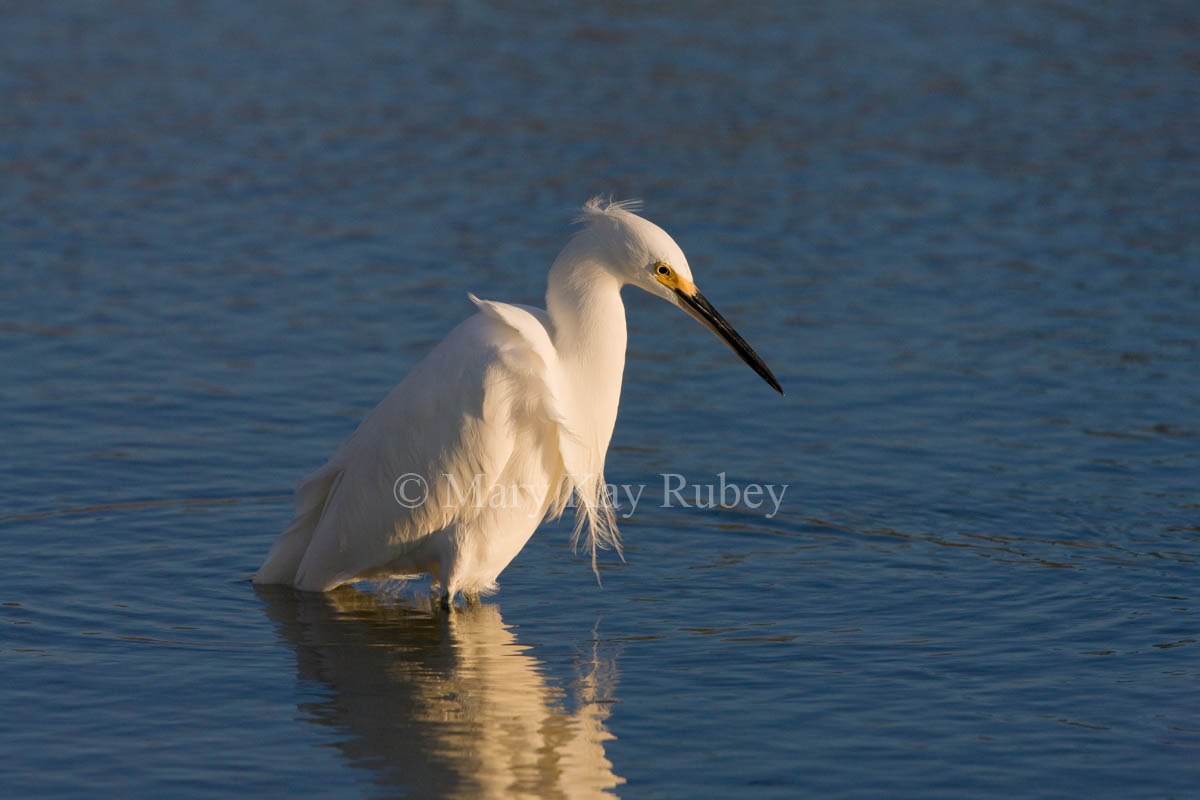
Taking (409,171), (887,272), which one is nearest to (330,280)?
(409,171)

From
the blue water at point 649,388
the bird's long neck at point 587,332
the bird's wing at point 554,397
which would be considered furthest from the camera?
the bird's long neck at point 587,332

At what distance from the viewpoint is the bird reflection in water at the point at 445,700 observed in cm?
536

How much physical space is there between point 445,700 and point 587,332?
5.26 ft

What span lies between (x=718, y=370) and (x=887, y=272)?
85.7 inches

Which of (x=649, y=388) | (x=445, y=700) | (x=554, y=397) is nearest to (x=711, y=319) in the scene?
(x=554, y=397)

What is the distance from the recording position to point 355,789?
17.1 ft

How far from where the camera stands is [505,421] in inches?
256

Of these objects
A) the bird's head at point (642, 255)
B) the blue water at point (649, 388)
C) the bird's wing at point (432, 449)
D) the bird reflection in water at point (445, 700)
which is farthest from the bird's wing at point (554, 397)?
the bird reflection in water at point (445, 700)

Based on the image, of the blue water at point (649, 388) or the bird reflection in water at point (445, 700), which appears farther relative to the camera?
the blue water at point (649, 388)

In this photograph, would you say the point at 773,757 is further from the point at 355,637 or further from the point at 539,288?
the point at 539,288

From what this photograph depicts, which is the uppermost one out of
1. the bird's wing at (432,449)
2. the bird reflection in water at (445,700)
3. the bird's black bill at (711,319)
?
the bird's black bill at (711,319)

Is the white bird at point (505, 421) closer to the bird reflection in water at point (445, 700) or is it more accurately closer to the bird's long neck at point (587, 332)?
the bird's long neck at point (587, 332)

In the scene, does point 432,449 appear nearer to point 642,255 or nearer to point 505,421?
point 505,421

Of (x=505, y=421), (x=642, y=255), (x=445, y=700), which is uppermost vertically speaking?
(x=642, y=255)
